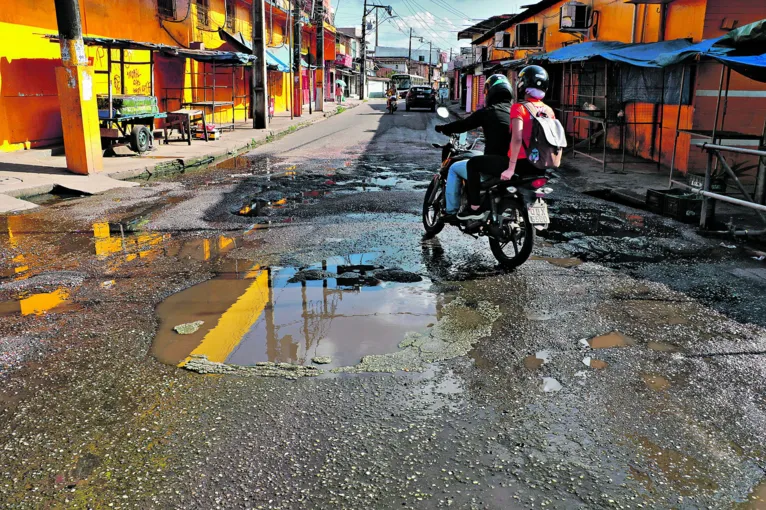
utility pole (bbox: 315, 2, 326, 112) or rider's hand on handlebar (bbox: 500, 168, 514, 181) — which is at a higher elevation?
utility pole (bbox: 315, 2, 326, 112)

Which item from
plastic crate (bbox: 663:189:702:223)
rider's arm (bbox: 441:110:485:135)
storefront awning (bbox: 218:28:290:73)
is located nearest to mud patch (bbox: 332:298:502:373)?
rider's arm (bbox: 441:110:485:135)

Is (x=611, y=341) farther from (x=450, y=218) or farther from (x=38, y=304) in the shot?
(x=38, y=304)

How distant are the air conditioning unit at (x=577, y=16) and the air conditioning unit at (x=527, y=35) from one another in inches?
256

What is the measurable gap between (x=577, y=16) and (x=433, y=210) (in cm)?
1368

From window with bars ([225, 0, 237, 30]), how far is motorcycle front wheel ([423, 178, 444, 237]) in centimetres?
2371

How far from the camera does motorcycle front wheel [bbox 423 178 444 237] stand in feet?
23.5

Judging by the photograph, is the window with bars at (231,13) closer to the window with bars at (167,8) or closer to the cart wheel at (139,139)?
the window with bars at (167,8)

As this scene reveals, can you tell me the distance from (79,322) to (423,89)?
4099 cm

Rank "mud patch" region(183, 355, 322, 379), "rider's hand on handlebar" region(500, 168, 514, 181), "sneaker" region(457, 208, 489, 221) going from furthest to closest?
"sneaker" region(457, 208, 489, 221)
"rider's hand on handlebar" region(500, 168, 514, 181)
"mud patch" region(183, 355, 322, 379)

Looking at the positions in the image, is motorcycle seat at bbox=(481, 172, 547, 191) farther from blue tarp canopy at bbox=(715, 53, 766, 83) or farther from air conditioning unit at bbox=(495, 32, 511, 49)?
air conditioning unit at bbox=(495, 32, 511, 49)

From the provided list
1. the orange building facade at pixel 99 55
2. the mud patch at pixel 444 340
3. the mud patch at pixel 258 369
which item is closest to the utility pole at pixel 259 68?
the orange building facade at pixel 99 55

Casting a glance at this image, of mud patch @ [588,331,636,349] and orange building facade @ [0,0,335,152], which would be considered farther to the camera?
orange building facade @ [0,0,335,152]

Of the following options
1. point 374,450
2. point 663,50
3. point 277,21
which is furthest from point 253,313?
point 277,21

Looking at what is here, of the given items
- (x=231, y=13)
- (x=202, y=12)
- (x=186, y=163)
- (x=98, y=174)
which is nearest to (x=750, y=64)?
(x=98, y=174)
